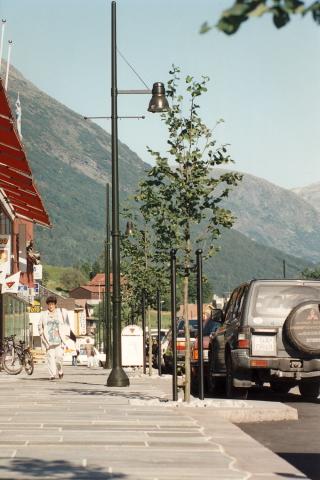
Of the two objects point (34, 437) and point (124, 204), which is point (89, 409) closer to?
point (34, 437)

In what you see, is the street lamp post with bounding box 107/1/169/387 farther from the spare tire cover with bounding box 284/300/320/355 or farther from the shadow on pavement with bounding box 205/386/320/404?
the spare tire cover with bounding box 284/300/320/355

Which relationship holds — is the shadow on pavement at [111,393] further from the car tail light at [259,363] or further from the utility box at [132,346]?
→ the utility box at [132,346]

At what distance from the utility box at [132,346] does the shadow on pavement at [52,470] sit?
1033 inches

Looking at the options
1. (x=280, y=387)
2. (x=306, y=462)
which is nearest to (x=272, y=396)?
(x=280, y=387)

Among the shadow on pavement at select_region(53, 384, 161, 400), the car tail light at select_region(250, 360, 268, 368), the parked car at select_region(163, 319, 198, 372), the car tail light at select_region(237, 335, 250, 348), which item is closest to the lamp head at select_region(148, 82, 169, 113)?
the car tail light at select_region(237, 335, 250, 348)

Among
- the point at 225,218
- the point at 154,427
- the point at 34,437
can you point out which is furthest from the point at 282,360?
the point at 34,437

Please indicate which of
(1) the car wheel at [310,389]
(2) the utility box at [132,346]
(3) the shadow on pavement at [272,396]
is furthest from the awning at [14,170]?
(1) the car wheel at [310,389]

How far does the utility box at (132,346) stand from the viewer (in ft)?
115

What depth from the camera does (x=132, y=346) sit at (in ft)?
116

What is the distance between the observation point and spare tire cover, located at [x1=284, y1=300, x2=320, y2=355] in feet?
57.8

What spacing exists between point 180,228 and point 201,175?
833 millimetres

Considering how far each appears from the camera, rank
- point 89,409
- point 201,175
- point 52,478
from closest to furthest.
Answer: point 52,478
point 89,409
point 201,175

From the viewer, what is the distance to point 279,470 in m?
8.64

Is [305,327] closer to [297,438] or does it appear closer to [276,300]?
[276,300]
